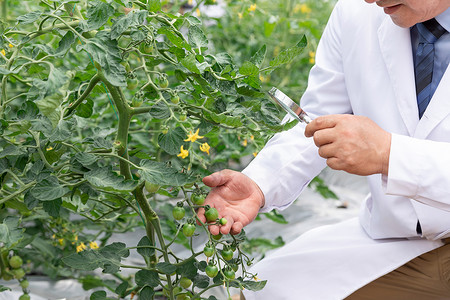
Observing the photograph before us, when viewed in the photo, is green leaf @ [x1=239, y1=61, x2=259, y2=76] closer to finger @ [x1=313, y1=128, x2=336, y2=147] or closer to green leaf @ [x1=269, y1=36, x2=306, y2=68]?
green leaf @ [x1=269, y1=36, x2=306, y2=68]

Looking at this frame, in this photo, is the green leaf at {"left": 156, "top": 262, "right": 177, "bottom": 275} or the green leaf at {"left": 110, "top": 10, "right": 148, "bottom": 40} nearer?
the green leaf at {"left": 110, "top": 10, "right": 148, "bottom": 40}

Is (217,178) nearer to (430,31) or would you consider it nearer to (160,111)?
(160,111)

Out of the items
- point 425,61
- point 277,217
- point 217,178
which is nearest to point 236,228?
point 217,178

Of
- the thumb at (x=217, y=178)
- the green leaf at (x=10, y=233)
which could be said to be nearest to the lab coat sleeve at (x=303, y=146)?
the thumb at (x=217, y=178)

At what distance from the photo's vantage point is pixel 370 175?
1.44 metres

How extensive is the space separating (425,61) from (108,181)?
0.79 metres

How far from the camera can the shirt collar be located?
130 cm

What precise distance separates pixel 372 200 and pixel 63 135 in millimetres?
865

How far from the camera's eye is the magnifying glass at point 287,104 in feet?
3.84

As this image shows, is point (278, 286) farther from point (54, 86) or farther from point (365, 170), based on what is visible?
point (54, 86)

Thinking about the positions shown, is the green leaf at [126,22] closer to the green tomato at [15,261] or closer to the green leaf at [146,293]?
the green leaf at [146,293]

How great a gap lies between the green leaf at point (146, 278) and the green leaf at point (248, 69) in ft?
1.45

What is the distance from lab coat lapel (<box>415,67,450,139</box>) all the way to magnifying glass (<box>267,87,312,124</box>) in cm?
28

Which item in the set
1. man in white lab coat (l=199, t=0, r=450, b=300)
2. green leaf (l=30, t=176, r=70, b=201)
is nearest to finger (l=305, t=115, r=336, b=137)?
man in white lab coat (l=199, t=0, r=450, b=300)
